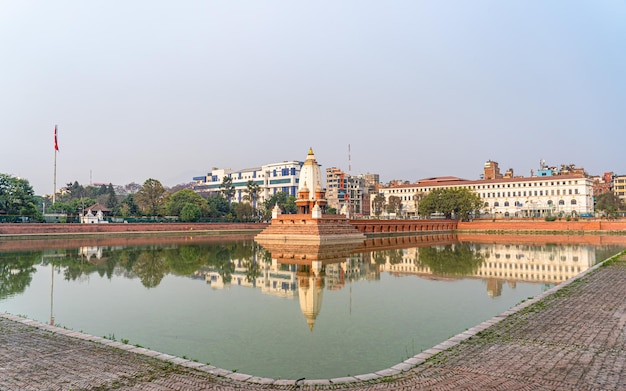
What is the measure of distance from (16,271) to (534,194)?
10911 centimetres

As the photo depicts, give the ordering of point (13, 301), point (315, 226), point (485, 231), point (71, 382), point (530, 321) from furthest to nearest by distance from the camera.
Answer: point (485, 231), point (315, 226), point (13, 301), point (530, 321), point (71, 382)

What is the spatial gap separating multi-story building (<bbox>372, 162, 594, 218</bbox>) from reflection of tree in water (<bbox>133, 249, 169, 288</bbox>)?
89167 millimetres

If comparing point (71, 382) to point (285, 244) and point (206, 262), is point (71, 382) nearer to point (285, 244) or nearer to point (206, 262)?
point (206, 262)

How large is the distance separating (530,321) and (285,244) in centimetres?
4017

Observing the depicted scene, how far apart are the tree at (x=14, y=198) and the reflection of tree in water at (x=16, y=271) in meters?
28.3

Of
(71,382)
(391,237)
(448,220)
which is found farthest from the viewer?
(448,220)

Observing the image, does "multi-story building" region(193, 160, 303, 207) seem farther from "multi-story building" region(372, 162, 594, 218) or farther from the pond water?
the pond water

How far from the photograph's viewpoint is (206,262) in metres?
31.9

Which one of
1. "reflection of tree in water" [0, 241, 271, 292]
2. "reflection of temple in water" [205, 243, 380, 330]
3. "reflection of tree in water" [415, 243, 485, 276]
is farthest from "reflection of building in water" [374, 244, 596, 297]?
"reflection of tree in water" [0, 241, 271, 292]

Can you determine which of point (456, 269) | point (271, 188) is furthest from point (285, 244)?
point (271, 188)

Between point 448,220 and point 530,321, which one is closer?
point 530,321

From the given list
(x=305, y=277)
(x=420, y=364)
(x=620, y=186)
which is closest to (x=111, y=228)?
(x=305, y=277)

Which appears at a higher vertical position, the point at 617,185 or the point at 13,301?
the point at 617,185

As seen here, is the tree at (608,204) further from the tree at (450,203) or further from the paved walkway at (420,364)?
the paved walkway at (420,364)
